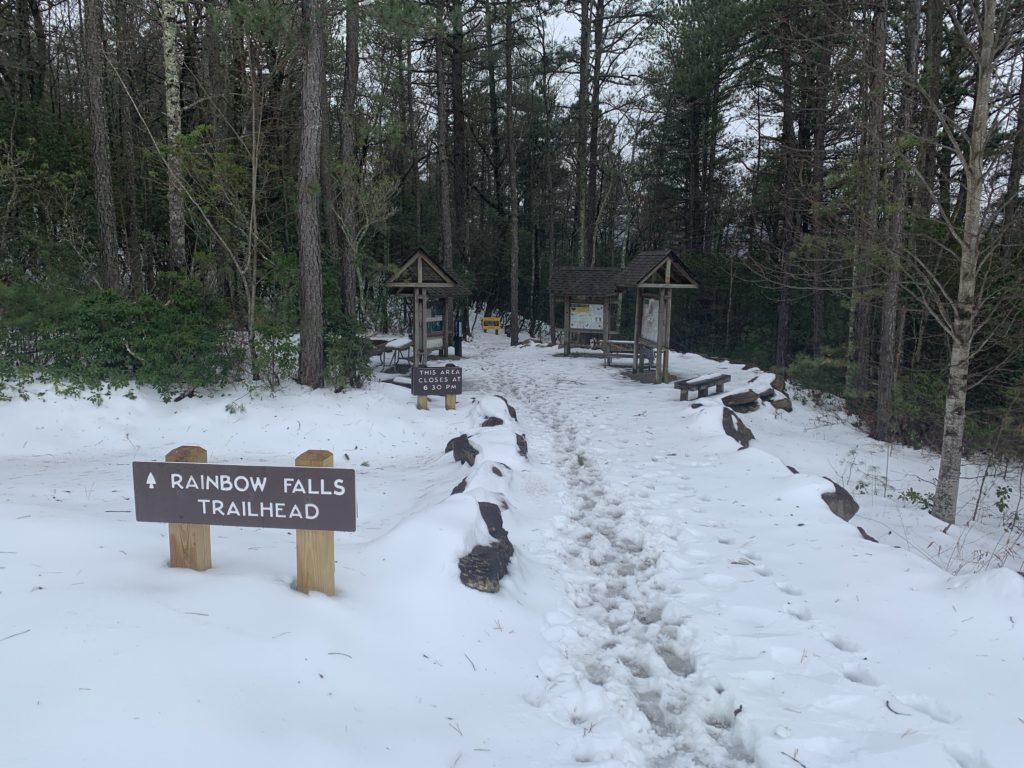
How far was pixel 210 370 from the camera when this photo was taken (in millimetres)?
10391

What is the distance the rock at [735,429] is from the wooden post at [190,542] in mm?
7279

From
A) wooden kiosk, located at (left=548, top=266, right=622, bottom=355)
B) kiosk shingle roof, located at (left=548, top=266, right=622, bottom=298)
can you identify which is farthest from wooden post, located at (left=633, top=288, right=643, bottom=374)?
wooden kiosk, located at (left=548, top=266, right=622, bottom=355)

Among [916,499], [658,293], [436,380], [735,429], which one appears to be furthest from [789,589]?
[658,293]

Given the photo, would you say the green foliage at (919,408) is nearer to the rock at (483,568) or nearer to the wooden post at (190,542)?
the rock at (483,568)

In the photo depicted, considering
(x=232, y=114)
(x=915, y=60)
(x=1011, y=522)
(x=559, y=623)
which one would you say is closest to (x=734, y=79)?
(x=915, y=60)

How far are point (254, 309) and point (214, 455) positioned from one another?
3.00 m

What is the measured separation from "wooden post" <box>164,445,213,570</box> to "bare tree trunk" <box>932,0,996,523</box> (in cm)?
769

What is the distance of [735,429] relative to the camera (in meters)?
9.84

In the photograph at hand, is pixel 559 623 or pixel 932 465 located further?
pixel 932 465

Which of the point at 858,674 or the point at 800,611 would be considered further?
the point at 800,611

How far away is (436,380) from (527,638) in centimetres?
716

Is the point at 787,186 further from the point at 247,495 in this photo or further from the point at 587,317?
the point at 247,495

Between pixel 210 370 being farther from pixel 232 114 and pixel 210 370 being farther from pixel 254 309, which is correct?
pixel 232 114

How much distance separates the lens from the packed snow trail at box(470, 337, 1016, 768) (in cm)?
319
